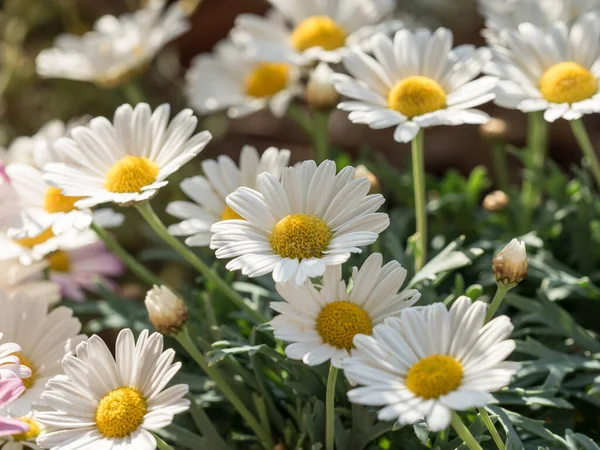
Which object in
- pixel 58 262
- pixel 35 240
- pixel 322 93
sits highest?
pixel 322 93

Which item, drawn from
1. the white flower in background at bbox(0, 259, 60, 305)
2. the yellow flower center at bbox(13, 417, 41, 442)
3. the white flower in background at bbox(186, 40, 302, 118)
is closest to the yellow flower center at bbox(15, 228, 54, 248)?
the white flower in background at bbox(0, 259, 60, 305)

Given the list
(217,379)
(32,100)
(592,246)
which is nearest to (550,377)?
(592,246)

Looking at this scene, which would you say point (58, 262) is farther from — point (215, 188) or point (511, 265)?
point (511, 265)

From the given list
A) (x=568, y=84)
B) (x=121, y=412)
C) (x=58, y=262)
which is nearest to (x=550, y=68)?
(x=568, y=84)

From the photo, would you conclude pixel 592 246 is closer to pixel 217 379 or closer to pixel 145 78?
pixel 217 379

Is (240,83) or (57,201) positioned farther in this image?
(240,83)

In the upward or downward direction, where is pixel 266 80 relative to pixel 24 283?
upward

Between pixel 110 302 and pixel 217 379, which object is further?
pixel 110 302
